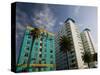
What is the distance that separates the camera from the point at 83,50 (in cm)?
202

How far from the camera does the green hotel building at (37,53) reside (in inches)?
70.8

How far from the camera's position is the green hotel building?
1799mm

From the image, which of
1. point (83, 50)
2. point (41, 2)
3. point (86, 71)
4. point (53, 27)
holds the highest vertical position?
point (41, 2)

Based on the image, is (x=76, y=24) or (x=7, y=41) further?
(x=76, y=24)

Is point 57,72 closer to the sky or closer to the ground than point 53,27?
closer to the ground

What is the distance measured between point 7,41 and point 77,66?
1.95ft

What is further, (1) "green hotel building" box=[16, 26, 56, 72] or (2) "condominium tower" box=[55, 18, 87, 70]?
(2) "condominium tower" box=[55, 18, 87, 70]

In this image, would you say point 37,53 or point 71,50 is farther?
point 71,50

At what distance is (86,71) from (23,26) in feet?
2.13

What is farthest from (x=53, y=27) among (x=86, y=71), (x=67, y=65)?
(x=86, y=71)

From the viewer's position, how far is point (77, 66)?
1980mm

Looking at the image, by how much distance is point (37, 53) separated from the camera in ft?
6.08

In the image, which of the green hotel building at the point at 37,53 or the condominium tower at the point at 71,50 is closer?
the green hotel building at the point at 37,53

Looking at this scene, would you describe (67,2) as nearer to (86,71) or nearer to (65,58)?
(65,58)
